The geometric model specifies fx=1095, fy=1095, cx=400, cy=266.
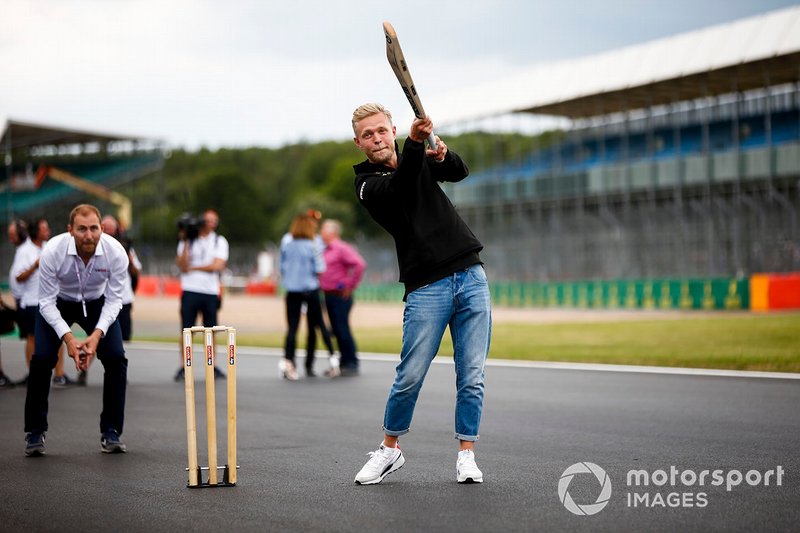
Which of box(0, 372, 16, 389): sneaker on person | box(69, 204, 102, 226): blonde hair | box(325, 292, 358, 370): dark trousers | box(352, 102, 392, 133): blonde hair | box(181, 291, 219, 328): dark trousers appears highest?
box(352, 102, 392, 133): blonde hair

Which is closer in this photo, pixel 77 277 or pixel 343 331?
pixel 77 277

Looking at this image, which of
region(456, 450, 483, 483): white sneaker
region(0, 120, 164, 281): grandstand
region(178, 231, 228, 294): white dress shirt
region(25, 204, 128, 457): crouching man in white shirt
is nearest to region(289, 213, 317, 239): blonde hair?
region(178, 231, 228, 294): white dress shirt

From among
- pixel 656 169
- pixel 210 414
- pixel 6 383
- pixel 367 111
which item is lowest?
pixel 6 383

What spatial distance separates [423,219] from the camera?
5.96 meters

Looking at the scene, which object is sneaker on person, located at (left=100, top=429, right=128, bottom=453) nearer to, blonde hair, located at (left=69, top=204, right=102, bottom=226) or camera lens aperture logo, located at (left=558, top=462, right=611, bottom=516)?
blonde hair, located at (left=69, top=204, right=102, bottom=226)

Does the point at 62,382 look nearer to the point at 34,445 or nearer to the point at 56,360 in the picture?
the point at 56,360

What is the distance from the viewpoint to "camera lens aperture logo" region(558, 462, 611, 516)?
5325 millimetres

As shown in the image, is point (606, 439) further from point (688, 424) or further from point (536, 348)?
point (536, 348)

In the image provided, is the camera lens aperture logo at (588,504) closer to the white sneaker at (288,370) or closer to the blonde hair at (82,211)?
the blonde hair at (82,211)

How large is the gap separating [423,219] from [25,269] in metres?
8.33

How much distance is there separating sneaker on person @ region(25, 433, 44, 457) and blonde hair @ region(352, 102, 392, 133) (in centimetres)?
342

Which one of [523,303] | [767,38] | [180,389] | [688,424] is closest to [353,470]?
[688,424]

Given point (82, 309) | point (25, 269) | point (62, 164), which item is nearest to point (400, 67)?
point (82, 309)

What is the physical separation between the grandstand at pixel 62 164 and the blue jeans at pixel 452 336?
196 ft
